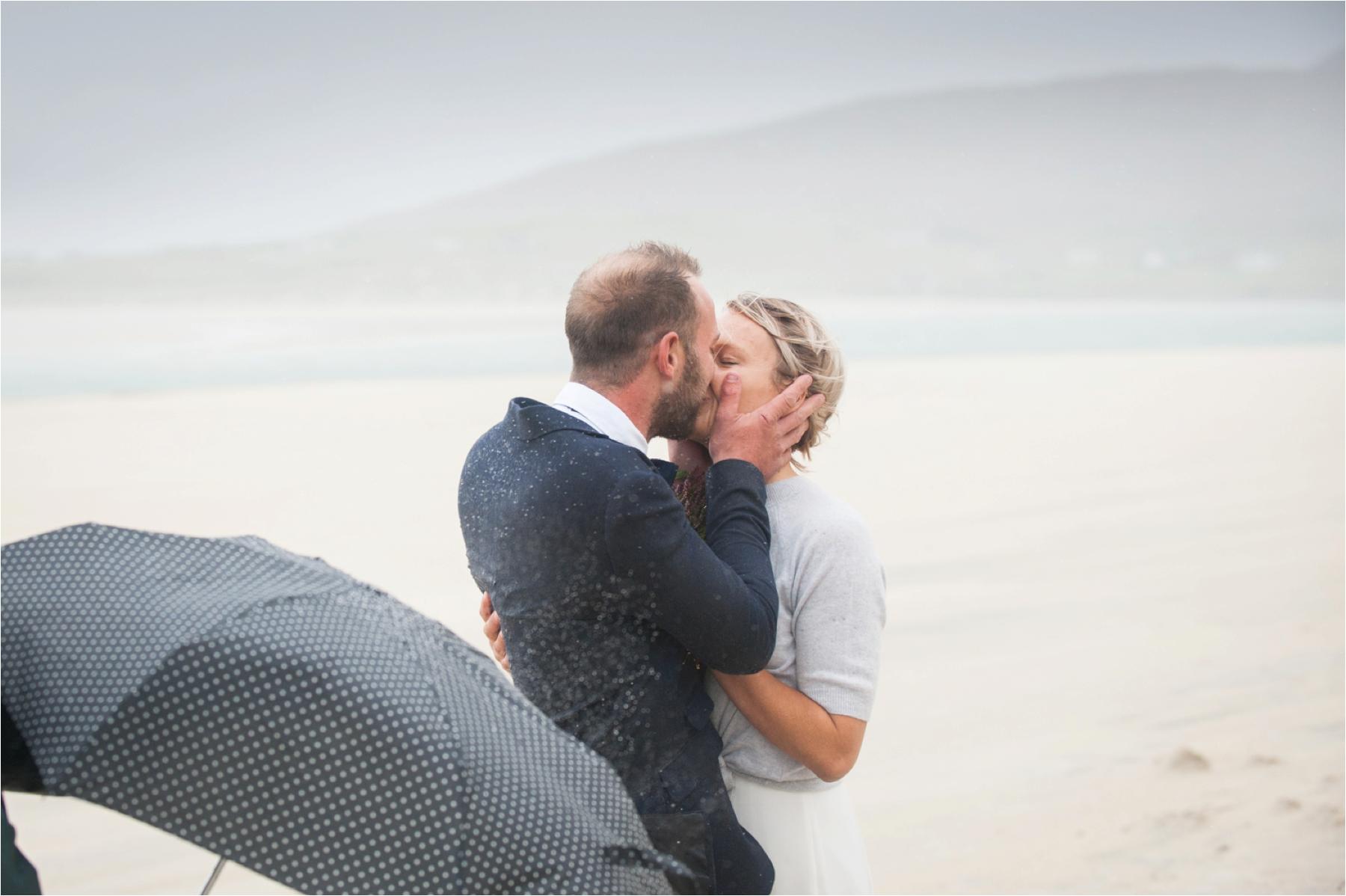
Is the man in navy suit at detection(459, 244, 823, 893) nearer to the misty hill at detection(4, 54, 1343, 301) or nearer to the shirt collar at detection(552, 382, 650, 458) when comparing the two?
the shirt collar at detection(552, 382, 650, 458)

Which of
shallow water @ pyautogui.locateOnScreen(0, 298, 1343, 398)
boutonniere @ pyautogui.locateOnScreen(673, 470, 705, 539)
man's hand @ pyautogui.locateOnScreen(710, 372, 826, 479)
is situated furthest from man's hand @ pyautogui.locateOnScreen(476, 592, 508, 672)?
shallow water @ pyautogui.locateOnScreen(0, 298, 1343, 398)

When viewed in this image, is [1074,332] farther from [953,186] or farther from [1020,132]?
[1020,132]

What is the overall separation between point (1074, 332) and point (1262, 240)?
31.3 m

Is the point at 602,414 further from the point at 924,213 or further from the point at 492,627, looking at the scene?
the point at 924,213

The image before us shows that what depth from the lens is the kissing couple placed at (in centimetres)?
165

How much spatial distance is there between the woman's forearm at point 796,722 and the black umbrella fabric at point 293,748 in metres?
0.44

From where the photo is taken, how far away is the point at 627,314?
184 cm

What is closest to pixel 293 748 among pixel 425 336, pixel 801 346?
pixel 801 346

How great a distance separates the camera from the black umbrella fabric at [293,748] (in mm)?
1308

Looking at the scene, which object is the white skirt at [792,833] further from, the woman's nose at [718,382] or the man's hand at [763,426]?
the woman's nose at [718,382]

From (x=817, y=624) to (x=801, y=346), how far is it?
1.54 ft

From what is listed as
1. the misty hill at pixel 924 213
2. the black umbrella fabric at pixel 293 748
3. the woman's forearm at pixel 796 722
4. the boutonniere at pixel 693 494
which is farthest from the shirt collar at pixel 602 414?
the misty hill at pixel 924 213

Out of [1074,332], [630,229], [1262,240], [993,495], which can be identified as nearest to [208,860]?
[993,495]

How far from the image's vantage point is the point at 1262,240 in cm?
6062
